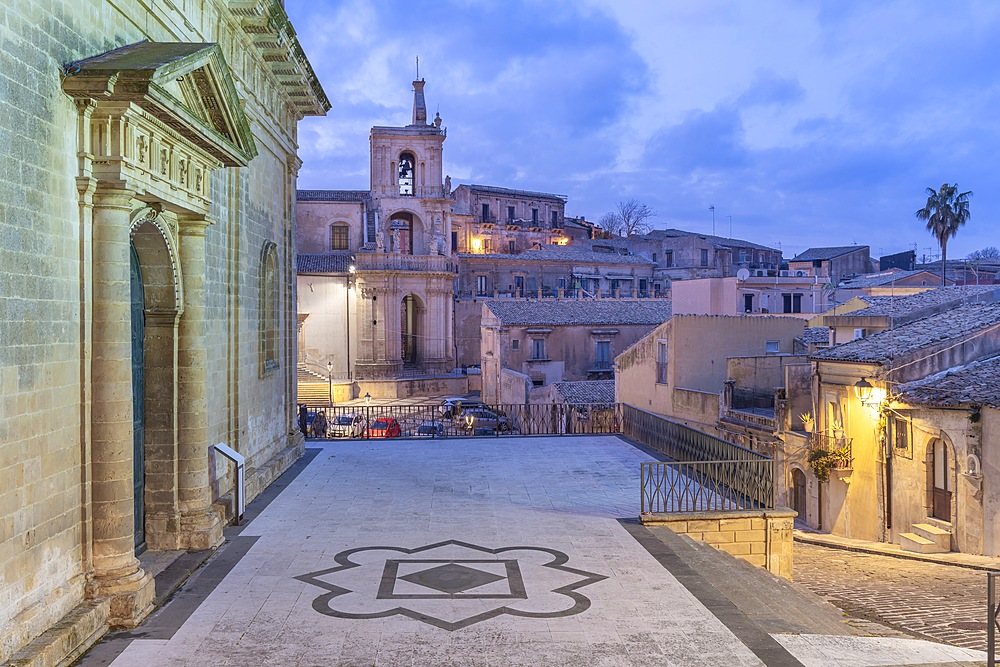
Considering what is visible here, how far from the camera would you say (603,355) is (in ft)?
144

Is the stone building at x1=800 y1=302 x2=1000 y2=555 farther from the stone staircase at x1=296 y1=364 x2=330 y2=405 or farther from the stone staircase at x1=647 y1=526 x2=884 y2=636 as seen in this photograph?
the stone staircase at x1=296 y1=364 x2=330 y2=405

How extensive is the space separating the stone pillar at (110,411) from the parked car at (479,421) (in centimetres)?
1919

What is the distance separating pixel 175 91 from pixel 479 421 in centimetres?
2412

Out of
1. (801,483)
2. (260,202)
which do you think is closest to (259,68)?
(260,202)

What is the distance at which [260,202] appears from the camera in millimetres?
14383

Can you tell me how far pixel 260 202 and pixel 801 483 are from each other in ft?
56.3

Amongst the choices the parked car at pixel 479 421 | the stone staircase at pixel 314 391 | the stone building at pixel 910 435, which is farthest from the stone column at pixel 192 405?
the stone staircase at pixel 314 391

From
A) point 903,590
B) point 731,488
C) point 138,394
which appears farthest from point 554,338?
point 138,394

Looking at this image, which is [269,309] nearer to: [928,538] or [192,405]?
[192,405]

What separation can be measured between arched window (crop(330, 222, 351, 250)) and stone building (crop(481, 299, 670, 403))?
11603 mm

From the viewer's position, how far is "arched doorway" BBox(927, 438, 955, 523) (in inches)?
691

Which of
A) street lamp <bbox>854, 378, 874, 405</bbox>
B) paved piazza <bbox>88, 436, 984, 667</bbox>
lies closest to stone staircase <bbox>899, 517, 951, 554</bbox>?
street lamp <bbox>854, 378, 874, 405</bbox>

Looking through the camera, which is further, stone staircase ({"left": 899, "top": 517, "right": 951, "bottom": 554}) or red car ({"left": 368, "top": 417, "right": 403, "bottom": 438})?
red car ({"left": 368, "top": 417, "right": 403, "bottom": 438})

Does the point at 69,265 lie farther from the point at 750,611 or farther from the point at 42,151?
the point at 750,611
